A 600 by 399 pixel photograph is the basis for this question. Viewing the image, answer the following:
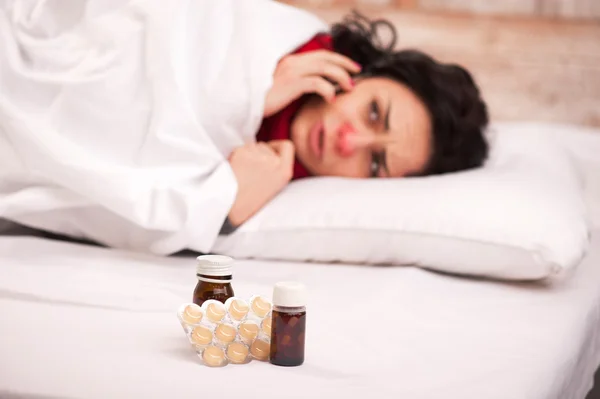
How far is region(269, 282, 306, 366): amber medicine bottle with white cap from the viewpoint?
807mm

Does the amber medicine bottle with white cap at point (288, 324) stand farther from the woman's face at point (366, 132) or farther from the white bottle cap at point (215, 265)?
the woman's face at point (366, 132)

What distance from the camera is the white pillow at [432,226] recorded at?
125cm

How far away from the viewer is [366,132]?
5.14 feet

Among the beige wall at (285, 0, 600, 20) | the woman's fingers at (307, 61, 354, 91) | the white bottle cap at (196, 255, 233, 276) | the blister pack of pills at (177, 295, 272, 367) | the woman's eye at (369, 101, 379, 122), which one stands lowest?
the blister pack of pills at (177, 295, 272, 367)

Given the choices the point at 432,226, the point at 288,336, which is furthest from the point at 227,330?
the point at 432,226

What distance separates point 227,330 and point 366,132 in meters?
0.80

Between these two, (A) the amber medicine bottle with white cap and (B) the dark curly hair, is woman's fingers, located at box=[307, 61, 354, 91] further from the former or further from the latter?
(A) the amber medicine bottle with white cap

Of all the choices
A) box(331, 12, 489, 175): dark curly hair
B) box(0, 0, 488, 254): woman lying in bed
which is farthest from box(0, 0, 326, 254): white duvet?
box(331, 12, 489, 175): dark curly hair

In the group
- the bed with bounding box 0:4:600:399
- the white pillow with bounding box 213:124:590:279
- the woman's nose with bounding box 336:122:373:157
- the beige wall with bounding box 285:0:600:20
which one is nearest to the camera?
the bed with bounding box 0:4:600:399

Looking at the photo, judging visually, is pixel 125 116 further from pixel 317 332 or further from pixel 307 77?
pixel 317 332

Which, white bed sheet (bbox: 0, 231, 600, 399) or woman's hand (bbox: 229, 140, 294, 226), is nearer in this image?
white bed sheet (bbox: 0, 231, 600, 399)

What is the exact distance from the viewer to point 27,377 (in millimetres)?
767

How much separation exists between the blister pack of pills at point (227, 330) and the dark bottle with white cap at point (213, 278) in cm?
4

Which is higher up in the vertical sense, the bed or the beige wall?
the beige wall
